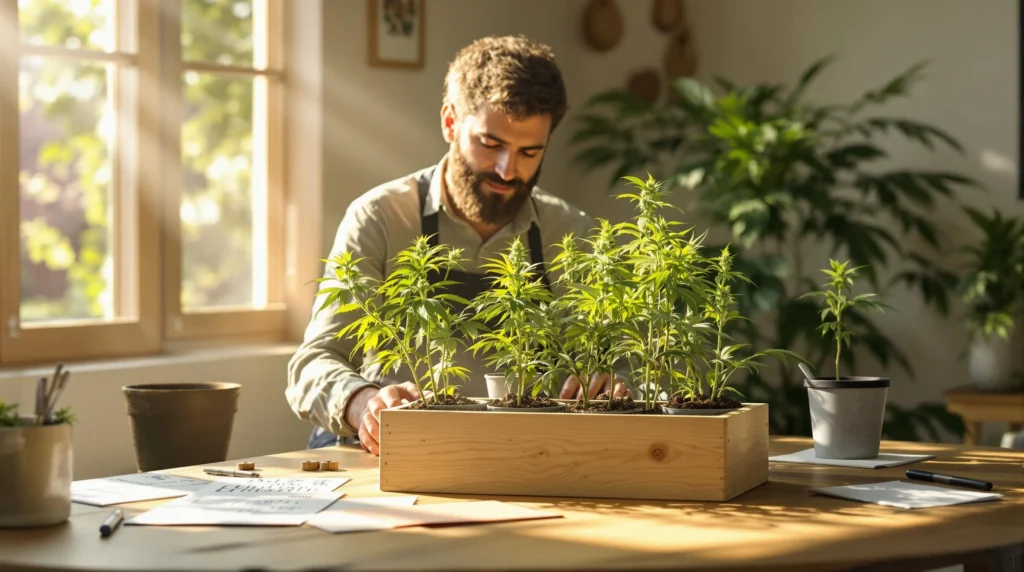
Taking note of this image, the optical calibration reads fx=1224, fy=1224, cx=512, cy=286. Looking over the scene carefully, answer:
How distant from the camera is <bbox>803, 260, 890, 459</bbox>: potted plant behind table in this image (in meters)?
1.78

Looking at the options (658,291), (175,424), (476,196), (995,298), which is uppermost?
(476,196)

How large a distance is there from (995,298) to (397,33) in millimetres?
2202

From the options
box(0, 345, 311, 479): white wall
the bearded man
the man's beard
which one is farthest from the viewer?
box(0, 345, 311, 479): white wall

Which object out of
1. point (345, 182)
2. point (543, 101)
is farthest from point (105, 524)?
point (345, 182)

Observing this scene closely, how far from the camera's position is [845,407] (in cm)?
180

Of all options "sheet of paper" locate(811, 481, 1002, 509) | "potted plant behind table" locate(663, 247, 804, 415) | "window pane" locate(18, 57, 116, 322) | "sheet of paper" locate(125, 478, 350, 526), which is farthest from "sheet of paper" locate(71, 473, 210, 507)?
"window pane" locate(18, 57, 116, 322)

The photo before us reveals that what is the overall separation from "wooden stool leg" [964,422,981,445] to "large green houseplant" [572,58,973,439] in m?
0.05

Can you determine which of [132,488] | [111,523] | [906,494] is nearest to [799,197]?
[906,494]

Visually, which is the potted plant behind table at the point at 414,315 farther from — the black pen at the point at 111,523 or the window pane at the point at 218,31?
the window pane at the point at 218,31

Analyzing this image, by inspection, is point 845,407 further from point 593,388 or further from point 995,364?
point 995,364

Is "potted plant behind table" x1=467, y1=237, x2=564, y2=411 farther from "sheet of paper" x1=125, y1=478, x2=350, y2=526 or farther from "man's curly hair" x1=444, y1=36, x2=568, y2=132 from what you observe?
"man's curly hair" x1=444, y1=36, x2=568, y2=132

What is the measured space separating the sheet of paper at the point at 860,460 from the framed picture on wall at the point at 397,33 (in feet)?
8.15

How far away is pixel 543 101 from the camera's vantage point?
2441mm

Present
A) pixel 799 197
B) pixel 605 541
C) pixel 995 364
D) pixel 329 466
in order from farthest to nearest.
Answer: pixel 995 364
pixel 799 197
pixel 329 466
pixel 605 541
